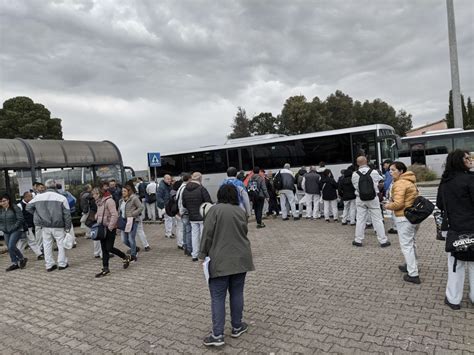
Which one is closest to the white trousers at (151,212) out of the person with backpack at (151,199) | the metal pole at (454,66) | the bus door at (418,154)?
the person with backpack at (151,199)

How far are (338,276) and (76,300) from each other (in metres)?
4.14

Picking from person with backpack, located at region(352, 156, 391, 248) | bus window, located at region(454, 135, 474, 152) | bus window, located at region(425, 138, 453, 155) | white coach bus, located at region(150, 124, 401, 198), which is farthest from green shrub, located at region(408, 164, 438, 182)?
person with backpack, located at region(352, 156, 391, 248)

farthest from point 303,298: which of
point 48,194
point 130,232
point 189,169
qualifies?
point 189,169

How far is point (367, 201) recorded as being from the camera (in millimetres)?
7254

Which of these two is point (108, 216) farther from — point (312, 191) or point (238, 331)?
point (312, 191)

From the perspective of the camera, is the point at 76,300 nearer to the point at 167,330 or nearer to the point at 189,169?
the point at 167,330

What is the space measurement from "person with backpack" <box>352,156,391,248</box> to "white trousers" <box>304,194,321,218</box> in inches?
171

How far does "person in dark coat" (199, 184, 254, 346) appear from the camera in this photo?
3.57 metres

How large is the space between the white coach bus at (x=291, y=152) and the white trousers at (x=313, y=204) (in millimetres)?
3384

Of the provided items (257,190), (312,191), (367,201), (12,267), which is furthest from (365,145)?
(12,267)

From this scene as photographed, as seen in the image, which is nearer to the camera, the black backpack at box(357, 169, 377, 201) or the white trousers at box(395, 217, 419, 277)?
the white trousers at box(395, 217, 419, 277)

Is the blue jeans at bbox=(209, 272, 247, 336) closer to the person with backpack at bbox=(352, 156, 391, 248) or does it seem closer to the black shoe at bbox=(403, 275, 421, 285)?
the black shoe at bbox=(403, 275, 421, 285)

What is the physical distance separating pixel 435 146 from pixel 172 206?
20.9 meters

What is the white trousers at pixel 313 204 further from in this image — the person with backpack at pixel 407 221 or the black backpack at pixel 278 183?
the person with backpack at pixel 407 221
